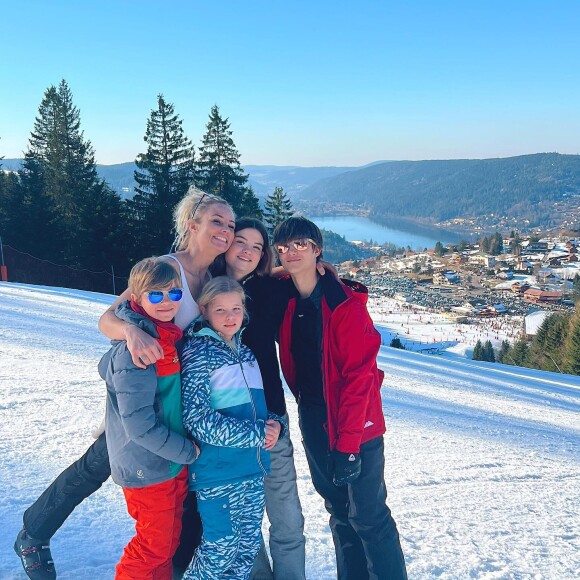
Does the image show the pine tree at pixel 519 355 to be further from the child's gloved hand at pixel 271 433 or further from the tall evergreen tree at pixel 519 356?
the child's gloved hand at pixel 271 433

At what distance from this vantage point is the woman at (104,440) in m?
1.94

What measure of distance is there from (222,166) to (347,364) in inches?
836

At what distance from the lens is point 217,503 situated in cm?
179

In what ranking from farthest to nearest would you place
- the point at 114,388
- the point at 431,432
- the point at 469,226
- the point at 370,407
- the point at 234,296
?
the point at 469,226, the point at 431,432, the point at 370,407, the point at 234,296, the point at 114,388

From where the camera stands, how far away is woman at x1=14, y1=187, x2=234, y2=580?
1.94 metres

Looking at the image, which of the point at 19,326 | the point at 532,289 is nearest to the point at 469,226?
the point at 532,289

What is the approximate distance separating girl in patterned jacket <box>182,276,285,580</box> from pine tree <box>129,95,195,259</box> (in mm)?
17827

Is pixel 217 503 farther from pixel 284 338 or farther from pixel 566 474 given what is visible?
pixel 566 474

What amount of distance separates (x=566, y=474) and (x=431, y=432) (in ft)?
3.54

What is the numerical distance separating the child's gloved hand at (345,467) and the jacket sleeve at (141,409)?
0.67 metres

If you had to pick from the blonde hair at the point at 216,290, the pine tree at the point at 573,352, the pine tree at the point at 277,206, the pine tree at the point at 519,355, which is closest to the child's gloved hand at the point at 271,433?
the blonde hair at the point at 216,290

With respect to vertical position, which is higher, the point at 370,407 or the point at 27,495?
the point at 370,407

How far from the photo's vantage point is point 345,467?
196 cm

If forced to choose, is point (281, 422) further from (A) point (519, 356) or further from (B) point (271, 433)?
(A) point (519, 356)
